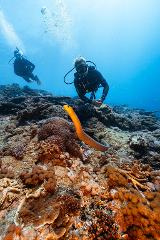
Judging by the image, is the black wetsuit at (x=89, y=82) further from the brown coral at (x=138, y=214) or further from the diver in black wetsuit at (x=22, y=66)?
the diver in black wetsuit at (x=22, y=66)

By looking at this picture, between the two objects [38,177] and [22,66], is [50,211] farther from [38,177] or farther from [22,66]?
[22,66]

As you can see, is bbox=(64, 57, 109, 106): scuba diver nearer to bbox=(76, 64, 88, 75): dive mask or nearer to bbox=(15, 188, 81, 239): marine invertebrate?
bbox=(76, 64, 88, 75): dive mask

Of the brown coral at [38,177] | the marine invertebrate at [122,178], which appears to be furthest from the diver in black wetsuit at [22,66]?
the marine invertebrate at [122,178]

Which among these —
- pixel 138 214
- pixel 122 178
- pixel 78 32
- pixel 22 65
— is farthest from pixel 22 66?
pixel 78 32

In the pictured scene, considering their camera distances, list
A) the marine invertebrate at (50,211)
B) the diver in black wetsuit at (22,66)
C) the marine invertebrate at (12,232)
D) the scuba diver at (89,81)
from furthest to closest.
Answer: the diver in black wetsuit at (22,66)
the scuba diver at (89,81)
the marine invertebrate at (50,211)
the marine invertebrate at (12,232)

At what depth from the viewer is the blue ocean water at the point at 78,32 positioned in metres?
38.9

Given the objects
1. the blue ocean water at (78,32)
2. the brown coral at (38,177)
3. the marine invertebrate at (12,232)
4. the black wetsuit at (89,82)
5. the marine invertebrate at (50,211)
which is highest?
the blue ocean water at (78,32)

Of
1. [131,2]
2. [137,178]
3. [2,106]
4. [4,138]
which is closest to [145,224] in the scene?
[137,178]

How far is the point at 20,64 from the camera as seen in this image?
16.4m

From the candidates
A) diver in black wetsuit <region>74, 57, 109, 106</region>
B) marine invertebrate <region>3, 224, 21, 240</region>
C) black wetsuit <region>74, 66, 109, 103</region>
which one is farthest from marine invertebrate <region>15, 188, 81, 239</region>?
black wetsuit <region>74, 66, 109, 103</region>

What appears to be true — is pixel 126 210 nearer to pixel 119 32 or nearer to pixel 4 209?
pixel 4 209

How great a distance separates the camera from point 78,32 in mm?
66375

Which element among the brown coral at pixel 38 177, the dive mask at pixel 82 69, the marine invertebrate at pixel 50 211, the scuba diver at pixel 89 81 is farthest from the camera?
the scuba diver at pixel 89 81

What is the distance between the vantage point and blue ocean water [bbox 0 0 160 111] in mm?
38875
